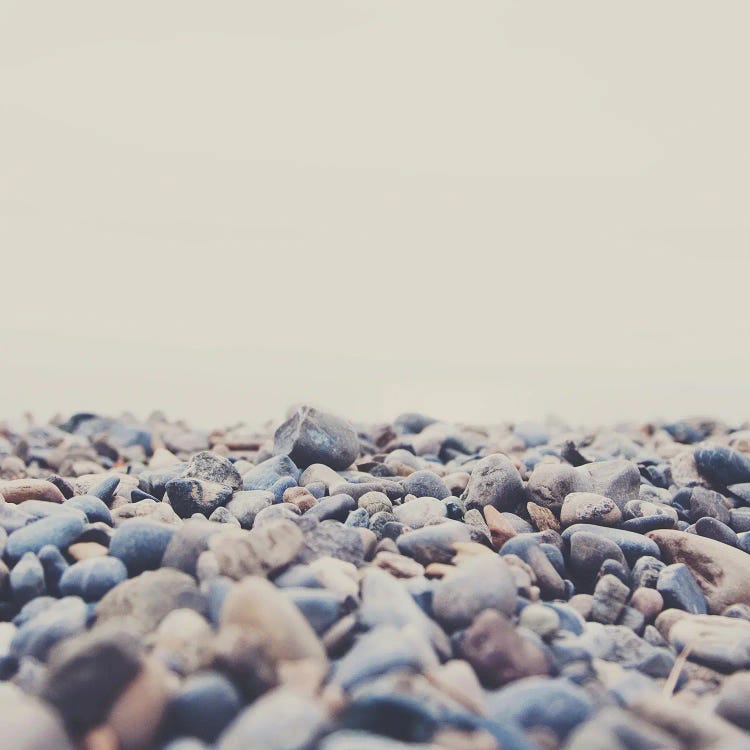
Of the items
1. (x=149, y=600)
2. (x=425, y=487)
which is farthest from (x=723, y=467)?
(x=149, y=600)

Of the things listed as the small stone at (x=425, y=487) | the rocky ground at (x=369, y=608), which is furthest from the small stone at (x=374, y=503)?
the small stone at (x=425, y=487)

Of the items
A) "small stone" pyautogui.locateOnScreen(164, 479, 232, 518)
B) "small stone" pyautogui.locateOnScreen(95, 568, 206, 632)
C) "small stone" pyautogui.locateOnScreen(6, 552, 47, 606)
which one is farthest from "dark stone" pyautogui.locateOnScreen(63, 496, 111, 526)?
"small stone" pyautogui.locateOnScreen(95, 568, 206, 632)

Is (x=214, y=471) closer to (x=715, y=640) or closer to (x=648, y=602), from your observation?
(x=648, y=602)

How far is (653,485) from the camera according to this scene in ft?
12.5

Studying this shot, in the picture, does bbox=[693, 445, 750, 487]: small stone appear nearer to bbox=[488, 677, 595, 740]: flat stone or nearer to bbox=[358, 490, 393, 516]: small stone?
bbox=[358, 490, 393, 516]: small stone

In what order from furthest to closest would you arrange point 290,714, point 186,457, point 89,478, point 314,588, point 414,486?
point 186,457 < point 89,478 < point 414,486 < point 314,588 < point 290,714

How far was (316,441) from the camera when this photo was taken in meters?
3.55

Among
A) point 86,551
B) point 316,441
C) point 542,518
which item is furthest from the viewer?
point 316,441

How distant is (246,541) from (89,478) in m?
1.67

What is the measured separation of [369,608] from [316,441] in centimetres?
162

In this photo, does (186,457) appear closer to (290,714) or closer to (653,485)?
(653,485)

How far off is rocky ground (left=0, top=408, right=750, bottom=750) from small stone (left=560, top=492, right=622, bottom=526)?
10mm

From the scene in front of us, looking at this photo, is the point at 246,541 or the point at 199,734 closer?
the point at 199,734

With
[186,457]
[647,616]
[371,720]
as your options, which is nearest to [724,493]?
[647,616]
